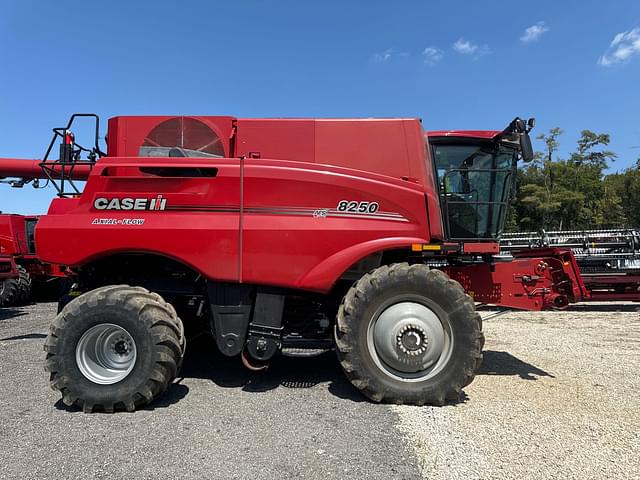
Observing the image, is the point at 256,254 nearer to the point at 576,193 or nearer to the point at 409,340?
the point at 409,340

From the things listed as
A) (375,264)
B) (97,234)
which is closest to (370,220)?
(375,264)

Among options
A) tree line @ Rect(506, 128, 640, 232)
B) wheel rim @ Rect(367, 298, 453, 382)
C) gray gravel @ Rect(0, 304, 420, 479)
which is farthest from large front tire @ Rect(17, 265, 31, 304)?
tree line @ Rect(506, 128, 640, 232)

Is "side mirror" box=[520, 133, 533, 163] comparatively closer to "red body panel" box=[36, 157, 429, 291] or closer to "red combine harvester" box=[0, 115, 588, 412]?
"red combine harvester" box=[0, 115, 588, 412]

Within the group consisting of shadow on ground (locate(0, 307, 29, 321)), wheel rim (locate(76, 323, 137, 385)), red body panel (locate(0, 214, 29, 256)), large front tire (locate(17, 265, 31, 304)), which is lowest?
shadow on ground (locate(0, 307, 29, 321))

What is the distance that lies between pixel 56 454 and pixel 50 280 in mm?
12680

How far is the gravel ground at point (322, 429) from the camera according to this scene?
2.99m

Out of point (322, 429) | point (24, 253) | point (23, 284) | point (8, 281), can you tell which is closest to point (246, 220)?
point (322, 429)

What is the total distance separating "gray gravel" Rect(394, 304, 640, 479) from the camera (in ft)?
9.87

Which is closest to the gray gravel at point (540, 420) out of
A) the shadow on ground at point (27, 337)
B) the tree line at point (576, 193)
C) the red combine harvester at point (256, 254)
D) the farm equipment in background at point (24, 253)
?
the red combine harvester at point (256, 254)

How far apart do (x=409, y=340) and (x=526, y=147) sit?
242cm

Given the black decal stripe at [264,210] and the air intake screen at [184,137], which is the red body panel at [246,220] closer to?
the black decal stripe at [264,210]

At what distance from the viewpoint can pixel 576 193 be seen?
39.4m

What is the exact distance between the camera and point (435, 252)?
470 centimetres

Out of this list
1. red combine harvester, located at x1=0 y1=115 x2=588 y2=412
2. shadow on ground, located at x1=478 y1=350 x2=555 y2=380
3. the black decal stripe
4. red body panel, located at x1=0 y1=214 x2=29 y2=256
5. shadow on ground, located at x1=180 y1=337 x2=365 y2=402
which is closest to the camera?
red combine harvester, located at x1=0 y1=115 x2=588 y2=412
